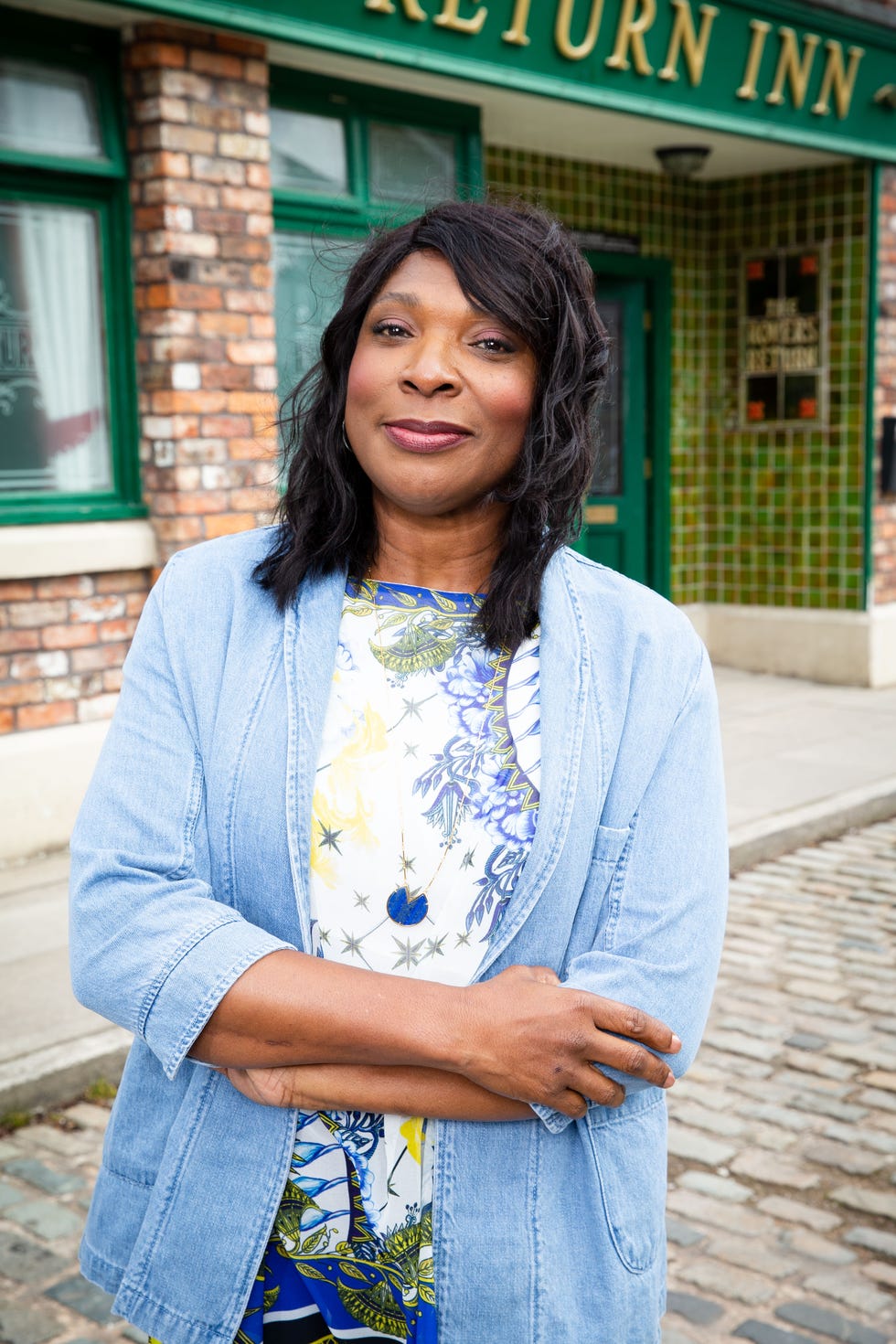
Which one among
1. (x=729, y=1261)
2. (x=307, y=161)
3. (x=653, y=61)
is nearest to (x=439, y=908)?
(x=729, y=1261)

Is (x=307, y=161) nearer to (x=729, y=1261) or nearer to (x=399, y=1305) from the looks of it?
(x=729, y=1261)

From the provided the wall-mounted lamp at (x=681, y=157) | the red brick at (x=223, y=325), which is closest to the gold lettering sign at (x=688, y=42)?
the wall-mounted lamp at (x=681, y=157)

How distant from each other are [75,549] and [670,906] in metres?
4.74

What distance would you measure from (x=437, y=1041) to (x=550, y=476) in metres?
0.69

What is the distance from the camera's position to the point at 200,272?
602 centimetres

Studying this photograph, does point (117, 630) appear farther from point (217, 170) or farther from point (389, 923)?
point (389, 923)

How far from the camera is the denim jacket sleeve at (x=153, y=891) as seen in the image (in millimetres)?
1488

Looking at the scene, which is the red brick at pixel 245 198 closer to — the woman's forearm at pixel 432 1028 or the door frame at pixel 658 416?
the door frame at pixel 658 416

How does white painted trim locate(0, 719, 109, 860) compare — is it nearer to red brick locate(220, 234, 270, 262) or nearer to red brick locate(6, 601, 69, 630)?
red brick locate(6, 601, 69, 630)

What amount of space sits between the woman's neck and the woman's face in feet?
0.13

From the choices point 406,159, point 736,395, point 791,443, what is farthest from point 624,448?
point 406,159

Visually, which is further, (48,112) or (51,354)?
(51,354)

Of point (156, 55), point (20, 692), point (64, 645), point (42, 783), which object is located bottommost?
point (42, 783)

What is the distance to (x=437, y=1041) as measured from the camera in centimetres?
147
